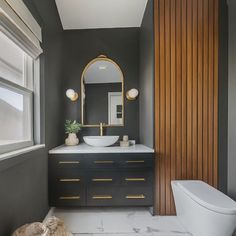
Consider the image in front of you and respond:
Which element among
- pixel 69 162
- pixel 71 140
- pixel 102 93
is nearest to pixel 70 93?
pixel 102 93

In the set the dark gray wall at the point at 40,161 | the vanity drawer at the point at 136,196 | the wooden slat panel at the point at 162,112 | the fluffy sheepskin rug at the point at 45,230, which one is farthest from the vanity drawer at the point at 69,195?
the wooden slat panel at the point at 162,112

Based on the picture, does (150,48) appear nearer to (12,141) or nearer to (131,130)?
(131,130)

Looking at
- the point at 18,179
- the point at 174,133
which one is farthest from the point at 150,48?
the point at 18,179

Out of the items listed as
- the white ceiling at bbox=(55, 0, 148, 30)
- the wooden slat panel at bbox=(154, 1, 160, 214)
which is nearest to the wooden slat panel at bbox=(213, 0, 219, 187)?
the wooden slat panel at bbox=(154, 1, 160, 214)

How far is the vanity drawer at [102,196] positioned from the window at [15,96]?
2.94ft

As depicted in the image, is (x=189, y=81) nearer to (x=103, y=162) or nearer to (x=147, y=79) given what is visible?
(x=147, y=79)

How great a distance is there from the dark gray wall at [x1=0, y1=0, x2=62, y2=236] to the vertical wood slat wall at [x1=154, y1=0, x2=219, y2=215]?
4.18 feet

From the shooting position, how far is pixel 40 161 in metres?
1.89

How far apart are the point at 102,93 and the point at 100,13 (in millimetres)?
1105

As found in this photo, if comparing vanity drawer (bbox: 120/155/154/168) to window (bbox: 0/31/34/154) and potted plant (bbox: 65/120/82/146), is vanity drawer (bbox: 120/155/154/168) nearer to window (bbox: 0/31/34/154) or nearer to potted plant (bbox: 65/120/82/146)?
potted plant (bbox: 65/120/82/146)

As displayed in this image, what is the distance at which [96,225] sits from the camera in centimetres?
196

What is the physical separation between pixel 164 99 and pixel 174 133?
42 centimetres

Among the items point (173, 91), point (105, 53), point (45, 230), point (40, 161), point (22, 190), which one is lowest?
point (45, 230)

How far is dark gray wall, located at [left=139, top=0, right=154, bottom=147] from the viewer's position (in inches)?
87.3
